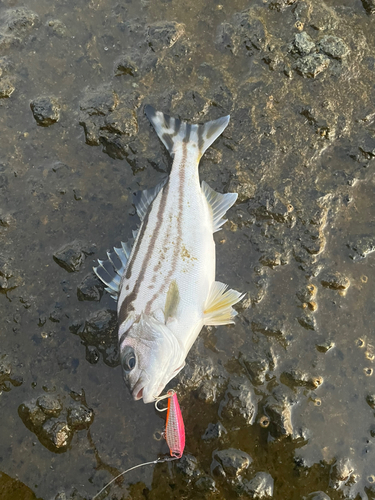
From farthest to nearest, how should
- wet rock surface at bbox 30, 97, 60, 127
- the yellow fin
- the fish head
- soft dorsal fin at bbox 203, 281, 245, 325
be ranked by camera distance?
wet rock surface at bbox 30, 97, 60, 127
soft dorsal fin at bbox 203, 281, 245, 325
the yellow fin
the fish head

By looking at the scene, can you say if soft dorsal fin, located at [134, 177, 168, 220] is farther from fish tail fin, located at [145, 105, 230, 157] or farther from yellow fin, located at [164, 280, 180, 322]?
yellow fin, located at [164, 280, 180, 322]

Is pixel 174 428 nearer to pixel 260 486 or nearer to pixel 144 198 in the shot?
pixel 260 486

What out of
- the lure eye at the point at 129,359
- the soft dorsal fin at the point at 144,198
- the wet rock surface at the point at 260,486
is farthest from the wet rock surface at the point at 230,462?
the soft dorsal fin at the point at 144,198

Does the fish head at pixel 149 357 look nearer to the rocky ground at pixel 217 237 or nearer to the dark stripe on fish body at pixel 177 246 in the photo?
the dark stripe on fish body at pixel 177 246

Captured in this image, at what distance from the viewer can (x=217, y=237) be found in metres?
3.85

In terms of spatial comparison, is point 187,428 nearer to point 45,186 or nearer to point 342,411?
point 342,411

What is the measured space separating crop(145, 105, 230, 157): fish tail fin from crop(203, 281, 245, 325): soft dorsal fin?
1.34 metres

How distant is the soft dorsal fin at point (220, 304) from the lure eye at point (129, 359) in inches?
26.4

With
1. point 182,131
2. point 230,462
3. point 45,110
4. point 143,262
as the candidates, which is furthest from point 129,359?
point 45,110

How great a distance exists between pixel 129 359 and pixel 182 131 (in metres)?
2.21

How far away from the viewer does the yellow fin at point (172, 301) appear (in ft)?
10.6

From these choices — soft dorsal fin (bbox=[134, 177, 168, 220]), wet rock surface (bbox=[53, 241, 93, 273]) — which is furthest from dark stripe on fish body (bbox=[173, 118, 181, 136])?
wet rock surface (bbox=[53, 241, 93, 273])

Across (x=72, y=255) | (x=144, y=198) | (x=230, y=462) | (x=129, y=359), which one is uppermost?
(x=144, y=198)

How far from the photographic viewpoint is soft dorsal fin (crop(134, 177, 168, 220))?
3705mm
